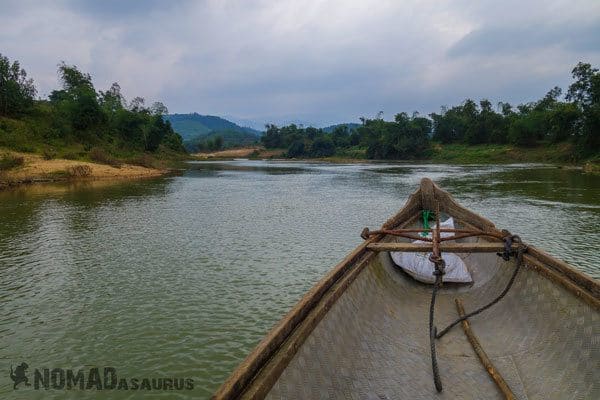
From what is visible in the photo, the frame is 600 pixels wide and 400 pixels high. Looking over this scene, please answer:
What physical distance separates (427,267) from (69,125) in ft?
197

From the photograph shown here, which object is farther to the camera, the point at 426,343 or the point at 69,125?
the point at 69,125

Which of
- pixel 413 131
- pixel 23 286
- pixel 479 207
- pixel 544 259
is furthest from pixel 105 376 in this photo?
pixel 413 131

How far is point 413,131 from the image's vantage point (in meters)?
103

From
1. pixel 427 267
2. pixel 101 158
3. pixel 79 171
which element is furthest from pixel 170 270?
pixel 101 158

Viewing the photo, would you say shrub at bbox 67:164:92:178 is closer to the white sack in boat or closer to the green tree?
the green tree

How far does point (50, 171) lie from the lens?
36781mm

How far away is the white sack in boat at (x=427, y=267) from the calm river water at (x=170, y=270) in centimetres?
244

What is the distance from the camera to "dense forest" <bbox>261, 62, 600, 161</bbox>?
5978 centimetres

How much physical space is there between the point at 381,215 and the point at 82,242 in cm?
1276

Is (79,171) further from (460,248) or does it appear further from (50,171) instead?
(460,248)

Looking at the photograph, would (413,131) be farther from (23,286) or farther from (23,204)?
(23,286)
